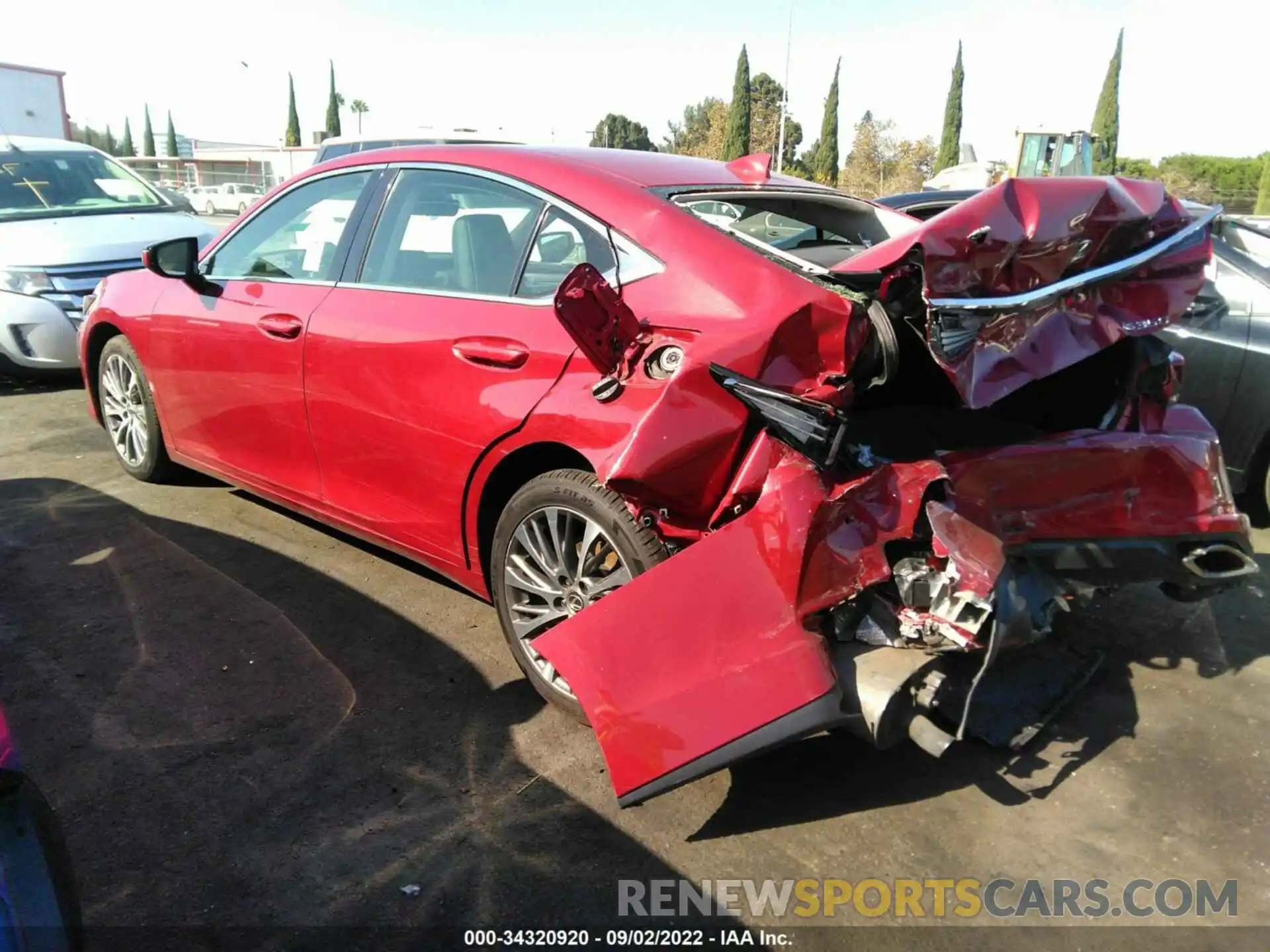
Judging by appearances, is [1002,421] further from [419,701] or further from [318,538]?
[318,538]

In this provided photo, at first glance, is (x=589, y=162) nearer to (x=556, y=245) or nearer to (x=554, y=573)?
(x=556, y=245)

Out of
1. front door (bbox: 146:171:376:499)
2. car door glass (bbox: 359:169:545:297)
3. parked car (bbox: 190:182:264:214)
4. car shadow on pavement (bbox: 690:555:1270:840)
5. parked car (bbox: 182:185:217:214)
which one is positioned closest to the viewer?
car shadow on pavement (bbox: 690:555:1270:840)

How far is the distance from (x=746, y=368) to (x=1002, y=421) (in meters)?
1.40

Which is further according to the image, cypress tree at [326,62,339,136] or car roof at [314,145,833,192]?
cypress tree at [326,62,339,136]

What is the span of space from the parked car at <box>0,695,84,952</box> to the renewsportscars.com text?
4.01ft

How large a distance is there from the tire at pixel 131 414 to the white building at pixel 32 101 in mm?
19066

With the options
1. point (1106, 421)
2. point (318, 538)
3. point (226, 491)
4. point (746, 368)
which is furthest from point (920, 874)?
point (226, 491)

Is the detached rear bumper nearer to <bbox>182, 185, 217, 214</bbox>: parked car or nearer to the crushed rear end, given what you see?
the crushed rear end

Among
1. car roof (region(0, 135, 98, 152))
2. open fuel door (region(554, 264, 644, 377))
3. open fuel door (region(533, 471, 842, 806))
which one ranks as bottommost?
open fuel door (region(533, 471, 842, 806))

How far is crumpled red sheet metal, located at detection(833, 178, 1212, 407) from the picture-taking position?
97.3 inches

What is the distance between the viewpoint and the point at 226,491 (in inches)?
203

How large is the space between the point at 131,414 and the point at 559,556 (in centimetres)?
325

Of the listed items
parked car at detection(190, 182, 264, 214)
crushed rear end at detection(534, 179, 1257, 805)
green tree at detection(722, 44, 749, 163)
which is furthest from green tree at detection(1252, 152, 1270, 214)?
crushed rear end at detection(534, 179, 1257, 805)

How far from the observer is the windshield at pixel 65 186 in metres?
7.79
